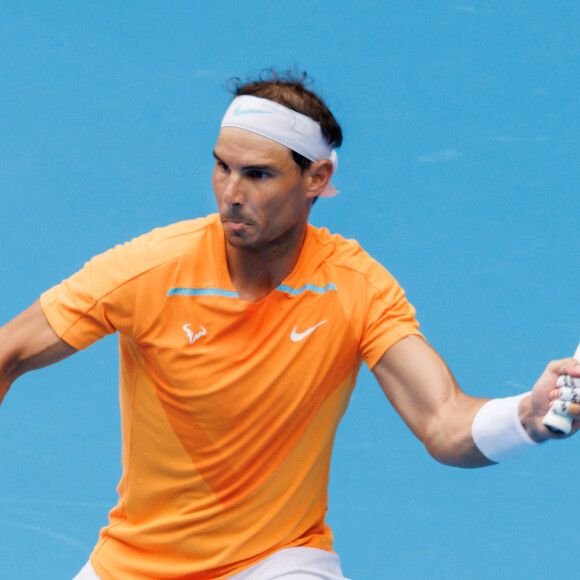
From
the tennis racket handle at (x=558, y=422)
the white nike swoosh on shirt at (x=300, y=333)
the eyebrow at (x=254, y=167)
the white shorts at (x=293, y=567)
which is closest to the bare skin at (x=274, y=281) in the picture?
the eyebrow at (x=254, y=167)

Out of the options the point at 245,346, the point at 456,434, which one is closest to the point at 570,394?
the point at 456,434

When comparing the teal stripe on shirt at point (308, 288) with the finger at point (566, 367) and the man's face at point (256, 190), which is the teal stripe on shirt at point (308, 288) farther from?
the finger at point (566, 367)

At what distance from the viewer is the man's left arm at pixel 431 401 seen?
13.8 ft

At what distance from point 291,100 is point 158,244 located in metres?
0.68

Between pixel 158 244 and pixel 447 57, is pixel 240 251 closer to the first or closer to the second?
pixel 158 244

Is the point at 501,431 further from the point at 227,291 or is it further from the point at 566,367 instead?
the point at 227,291

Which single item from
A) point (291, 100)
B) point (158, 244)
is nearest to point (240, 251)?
point (158, 244)

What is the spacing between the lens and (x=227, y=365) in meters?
4.57

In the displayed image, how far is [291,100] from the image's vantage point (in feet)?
15.6

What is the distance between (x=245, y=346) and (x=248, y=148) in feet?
2.08

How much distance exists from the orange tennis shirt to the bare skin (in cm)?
5

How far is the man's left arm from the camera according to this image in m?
4.21

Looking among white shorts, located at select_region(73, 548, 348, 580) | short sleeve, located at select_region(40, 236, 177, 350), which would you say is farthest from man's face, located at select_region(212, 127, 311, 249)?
white shorts, located at select_region(73, 548, 348, 580)

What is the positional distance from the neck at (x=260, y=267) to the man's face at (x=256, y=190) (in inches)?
0.8
